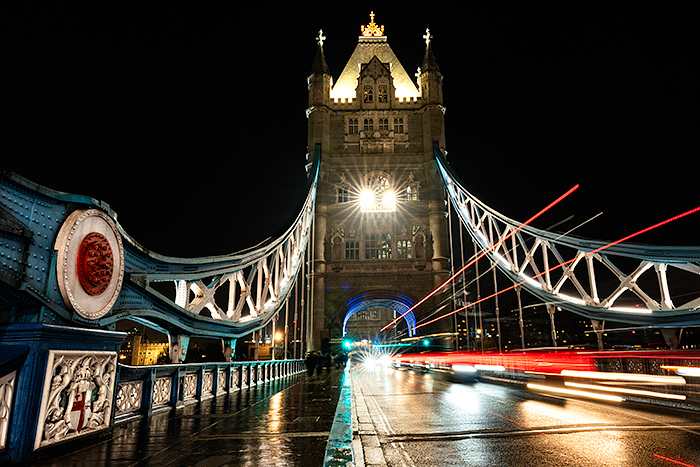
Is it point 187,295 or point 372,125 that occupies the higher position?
point 372,125

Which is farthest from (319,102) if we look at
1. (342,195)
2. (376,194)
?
(376,194)

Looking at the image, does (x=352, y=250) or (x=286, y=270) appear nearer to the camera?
(x=286, y=270)

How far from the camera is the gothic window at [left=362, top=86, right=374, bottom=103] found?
153ft

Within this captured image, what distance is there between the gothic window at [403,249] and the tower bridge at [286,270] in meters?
0.13

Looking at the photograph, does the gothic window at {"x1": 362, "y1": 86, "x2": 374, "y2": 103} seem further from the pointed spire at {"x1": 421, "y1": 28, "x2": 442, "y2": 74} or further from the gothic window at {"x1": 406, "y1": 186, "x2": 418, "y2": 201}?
the gothic window at {"x1": 406, "y1": 186, "x2": 418, "y2": 201}

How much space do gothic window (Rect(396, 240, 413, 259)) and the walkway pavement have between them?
3427cm

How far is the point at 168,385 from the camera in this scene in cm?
805

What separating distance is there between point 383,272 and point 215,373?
30.7 metres

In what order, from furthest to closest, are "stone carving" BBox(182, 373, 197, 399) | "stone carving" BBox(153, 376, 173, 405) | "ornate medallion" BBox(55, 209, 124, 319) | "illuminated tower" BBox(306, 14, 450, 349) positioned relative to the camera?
"illuminated tower" BBox(306, 14, 450, 349) < "stone carving" BBox(182, 373, 197, 399) < "stone carving" BBox(153, 376, 173, 405) < "ornate medallion" BBox(55, 209, 124, 319)

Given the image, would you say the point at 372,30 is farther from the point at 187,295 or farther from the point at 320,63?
the point at 187,295

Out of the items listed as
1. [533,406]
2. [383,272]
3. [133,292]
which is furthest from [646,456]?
[383,272]

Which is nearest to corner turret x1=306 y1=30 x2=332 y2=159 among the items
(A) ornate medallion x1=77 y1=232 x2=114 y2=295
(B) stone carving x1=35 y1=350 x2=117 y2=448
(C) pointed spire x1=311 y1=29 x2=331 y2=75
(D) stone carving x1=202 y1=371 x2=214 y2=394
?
(C) pointed spire x1=311 y1=29 x2=331 y2=75

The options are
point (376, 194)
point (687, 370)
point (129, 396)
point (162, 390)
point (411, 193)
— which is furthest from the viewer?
point (376, 194)

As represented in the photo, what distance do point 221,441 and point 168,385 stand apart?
3339 millimetres
